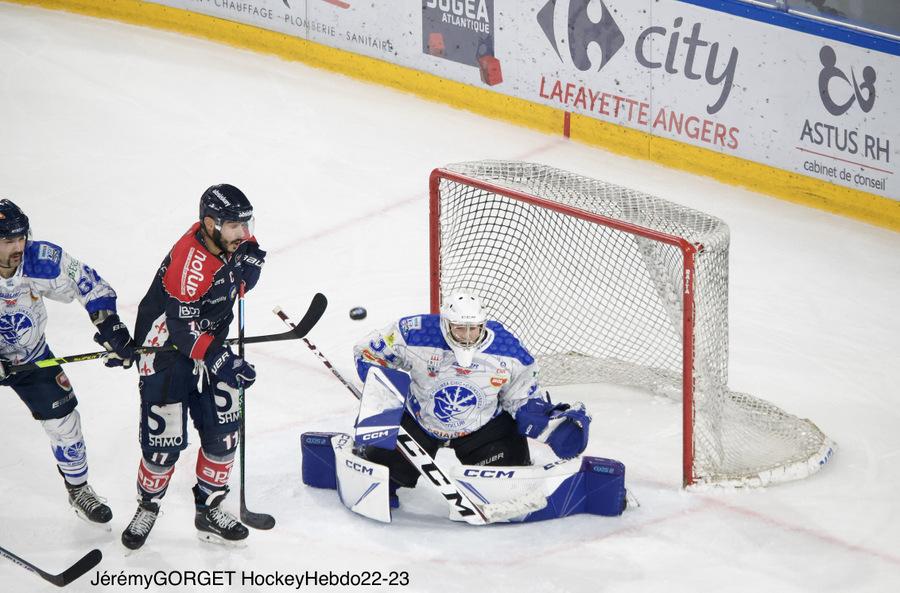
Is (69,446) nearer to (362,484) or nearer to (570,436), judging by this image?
(362,484)

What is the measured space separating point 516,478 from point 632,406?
1.06 metres

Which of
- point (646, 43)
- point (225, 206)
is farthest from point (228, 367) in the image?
point (646, 43)

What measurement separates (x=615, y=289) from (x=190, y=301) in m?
2.05

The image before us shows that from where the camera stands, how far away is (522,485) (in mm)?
5199

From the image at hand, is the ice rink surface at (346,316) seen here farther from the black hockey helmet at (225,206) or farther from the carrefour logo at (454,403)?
the black hockey helmet at (225,206)

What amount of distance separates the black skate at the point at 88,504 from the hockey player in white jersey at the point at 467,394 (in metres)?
0.93

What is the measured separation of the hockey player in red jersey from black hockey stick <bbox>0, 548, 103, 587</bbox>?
0.23m

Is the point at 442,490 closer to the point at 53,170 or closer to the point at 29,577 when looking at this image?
the point at 29,577

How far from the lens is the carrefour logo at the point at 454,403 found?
5.20 meters

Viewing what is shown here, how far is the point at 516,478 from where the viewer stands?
17.0ft

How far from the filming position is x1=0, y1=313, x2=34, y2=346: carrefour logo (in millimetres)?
4922

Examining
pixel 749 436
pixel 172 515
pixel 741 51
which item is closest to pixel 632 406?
pixel 749 436

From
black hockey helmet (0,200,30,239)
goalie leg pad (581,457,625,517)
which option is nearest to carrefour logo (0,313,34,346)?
black hockey helmet (0,200,30,239)

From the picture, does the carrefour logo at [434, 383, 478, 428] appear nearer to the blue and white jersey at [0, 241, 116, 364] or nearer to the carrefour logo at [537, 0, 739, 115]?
the blue and white jersey at [0, 241, 116, 364]
